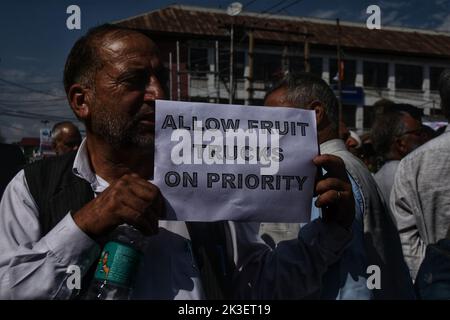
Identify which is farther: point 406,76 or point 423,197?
point 406,76

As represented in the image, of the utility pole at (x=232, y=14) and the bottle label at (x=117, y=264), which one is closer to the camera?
the bottle label at (x=117, y=264)

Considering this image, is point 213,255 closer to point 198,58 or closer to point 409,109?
point 409,109

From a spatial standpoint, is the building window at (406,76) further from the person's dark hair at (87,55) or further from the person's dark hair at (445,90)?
the person's dark hair at (87,55)

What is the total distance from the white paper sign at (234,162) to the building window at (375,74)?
A: 3256 cm

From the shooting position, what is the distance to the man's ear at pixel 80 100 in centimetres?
172

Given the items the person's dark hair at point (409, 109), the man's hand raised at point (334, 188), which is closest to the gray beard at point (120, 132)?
the man's hand raised at point (334, 188)

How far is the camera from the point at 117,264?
4.47 feet

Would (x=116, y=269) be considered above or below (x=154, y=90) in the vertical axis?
below

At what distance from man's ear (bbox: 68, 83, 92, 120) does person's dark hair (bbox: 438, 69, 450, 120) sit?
164 centimetres

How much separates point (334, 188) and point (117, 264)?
641mm

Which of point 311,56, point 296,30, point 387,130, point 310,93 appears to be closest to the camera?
point 310,93

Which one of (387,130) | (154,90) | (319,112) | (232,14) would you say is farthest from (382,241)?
(232,14)
